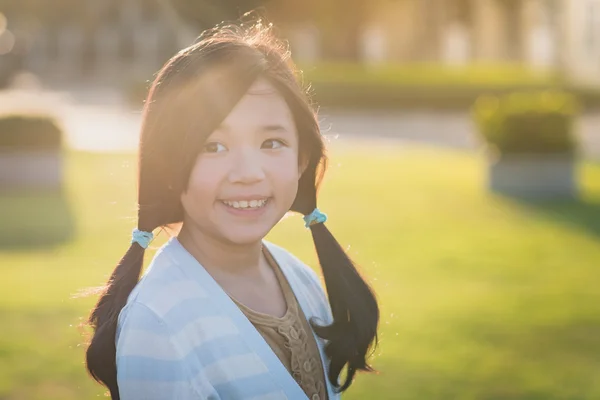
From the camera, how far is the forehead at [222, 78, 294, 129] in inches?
78.2

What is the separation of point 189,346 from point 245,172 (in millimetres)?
376

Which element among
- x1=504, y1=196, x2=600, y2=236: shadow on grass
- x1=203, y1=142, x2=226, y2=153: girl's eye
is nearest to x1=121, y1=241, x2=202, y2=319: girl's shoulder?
x1=203, y1=142, x2=226, y2=153: girl's eye

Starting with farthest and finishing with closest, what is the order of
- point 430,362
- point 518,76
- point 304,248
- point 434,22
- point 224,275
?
point 434,22, point 518,76, point 304,248, point 430,362, point 224,275

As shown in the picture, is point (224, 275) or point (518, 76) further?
point (518, 76)

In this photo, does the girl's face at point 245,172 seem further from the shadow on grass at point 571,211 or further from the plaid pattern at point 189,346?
the shadow on grass at point 571,211

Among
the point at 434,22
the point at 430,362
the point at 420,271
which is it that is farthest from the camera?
the point at 434,22

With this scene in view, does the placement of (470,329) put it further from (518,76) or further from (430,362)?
(518,76)

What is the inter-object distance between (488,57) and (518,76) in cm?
1098

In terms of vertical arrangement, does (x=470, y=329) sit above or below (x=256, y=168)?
below

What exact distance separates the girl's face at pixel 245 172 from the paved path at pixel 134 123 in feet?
38.5

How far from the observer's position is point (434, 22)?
1503 inches

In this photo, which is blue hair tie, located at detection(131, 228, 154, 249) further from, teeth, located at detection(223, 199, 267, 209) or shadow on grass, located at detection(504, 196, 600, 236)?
shadow on grass, located at detection(504, 196, 600, 236)

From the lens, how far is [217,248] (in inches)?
82.0

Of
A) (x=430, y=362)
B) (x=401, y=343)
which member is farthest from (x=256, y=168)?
(x=401, y=343)
